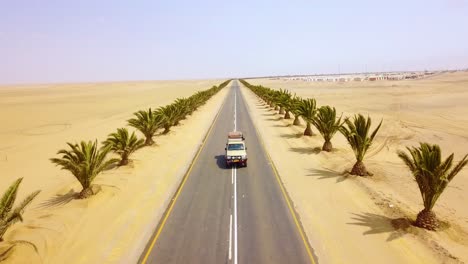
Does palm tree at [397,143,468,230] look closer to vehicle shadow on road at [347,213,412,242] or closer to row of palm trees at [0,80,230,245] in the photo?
vehicle shadow on road at [347,213,412,242]

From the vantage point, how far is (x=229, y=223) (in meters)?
14.2

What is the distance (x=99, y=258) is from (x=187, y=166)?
1178 cm

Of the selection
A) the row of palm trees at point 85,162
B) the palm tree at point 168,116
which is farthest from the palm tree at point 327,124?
the palm tree at point 168,116

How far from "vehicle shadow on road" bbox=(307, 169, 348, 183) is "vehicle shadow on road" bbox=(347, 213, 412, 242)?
4.84m

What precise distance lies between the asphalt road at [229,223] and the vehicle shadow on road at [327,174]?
Answer: 281 cm

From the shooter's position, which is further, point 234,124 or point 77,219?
point 234,124

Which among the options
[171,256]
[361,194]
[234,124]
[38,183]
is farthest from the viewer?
[234,124]

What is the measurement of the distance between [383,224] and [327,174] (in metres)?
6.90

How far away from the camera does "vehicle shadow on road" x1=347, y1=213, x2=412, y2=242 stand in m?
13.2

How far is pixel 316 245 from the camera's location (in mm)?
12406

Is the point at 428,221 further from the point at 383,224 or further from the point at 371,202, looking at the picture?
the point at 371,202

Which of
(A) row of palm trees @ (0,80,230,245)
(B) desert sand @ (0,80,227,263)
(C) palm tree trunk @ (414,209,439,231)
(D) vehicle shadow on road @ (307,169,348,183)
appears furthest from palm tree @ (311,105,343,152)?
(A) row of palm trees @ (0,80,230,245)

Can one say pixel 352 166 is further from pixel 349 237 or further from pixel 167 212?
pixel 167 212

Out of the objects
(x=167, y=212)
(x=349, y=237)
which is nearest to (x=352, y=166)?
(x=349, y=237)
